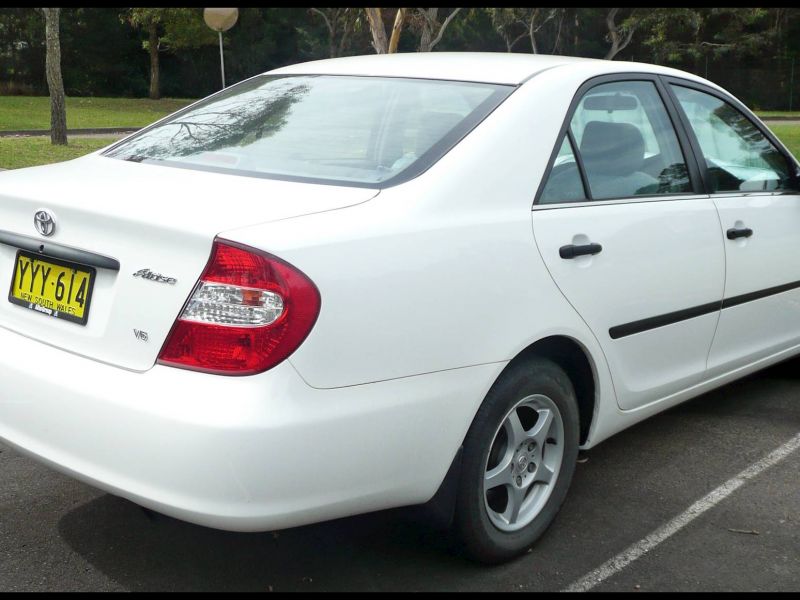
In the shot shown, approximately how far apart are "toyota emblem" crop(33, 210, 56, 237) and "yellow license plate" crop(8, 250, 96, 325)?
0.08m

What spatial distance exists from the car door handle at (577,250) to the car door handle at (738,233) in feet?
3.12

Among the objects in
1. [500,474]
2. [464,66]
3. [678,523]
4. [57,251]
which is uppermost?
[464,66]

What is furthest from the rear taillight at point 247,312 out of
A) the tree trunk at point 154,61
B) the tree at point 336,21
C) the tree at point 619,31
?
the tree at point 619,31

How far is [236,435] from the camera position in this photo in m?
2.40

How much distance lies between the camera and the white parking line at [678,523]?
3.12 metres

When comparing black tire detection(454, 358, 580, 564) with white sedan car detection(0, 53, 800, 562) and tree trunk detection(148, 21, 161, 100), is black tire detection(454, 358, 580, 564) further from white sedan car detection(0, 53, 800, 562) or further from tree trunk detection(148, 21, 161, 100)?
tree trunk detection(148, 21, 161, 100)

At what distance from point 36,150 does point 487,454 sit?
15.7 metres

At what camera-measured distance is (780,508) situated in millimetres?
3703

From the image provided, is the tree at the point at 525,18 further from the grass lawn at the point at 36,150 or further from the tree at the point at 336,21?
the grass lawn at the point at 36,150

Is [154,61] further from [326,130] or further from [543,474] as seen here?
[543,474]

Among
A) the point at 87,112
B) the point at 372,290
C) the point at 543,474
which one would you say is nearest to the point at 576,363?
the point at 543,474

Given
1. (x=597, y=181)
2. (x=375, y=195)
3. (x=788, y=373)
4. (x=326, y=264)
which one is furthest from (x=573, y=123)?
(x=788, y=373)

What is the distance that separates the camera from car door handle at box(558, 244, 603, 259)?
3137 millimetres

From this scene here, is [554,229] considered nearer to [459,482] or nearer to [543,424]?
[543,424]
